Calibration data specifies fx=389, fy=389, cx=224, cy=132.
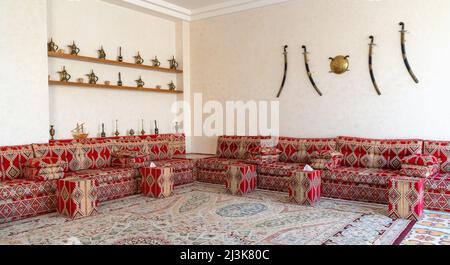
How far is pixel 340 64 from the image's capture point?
565 cm

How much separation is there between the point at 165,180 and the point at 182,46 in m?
3.18

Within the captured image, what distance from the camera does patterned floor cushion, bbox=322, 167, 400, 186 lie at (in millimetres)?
4711

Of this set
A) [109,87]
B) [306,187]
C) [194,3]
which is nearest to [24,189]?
[109,87]

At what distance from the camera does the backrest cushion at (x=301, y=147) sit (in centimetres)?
569

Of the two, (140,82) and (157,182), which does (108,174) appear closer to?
(157,182)

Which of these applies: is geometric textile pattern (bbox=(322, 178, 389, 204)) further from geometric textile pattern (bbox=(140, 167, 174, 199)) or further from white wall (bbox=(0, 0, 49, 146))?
white wall (bbox=(0, 0, 49, 146))

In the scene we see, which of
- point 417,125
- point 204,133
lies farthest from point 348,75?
point 204,133

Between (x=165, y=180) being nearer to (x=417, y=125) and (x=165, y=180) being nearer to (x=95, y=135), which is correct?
(x=95, y=135)

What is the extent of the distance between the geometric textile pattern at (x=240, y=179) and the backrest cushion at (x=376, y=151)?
4.43 feet

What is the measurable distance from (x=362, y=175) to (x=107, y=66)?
425cm

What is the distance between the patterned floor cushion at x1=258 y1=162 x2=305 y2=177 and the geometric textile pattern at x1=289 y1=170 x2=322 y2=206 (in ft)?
1.67

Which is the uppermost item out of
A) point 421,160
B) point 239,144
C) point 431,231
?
point 239,144

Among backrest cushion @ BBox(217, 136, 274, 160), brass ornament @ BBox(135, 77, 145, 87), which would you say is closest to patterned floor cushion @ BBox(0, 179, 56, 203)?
brass ornament @ BBox(135, 77, 145, 87)

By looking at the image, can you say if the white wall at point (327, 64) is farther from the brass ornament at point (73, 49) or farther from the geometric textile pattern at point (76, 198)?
the geometric textile pattern at point (76, 198)
